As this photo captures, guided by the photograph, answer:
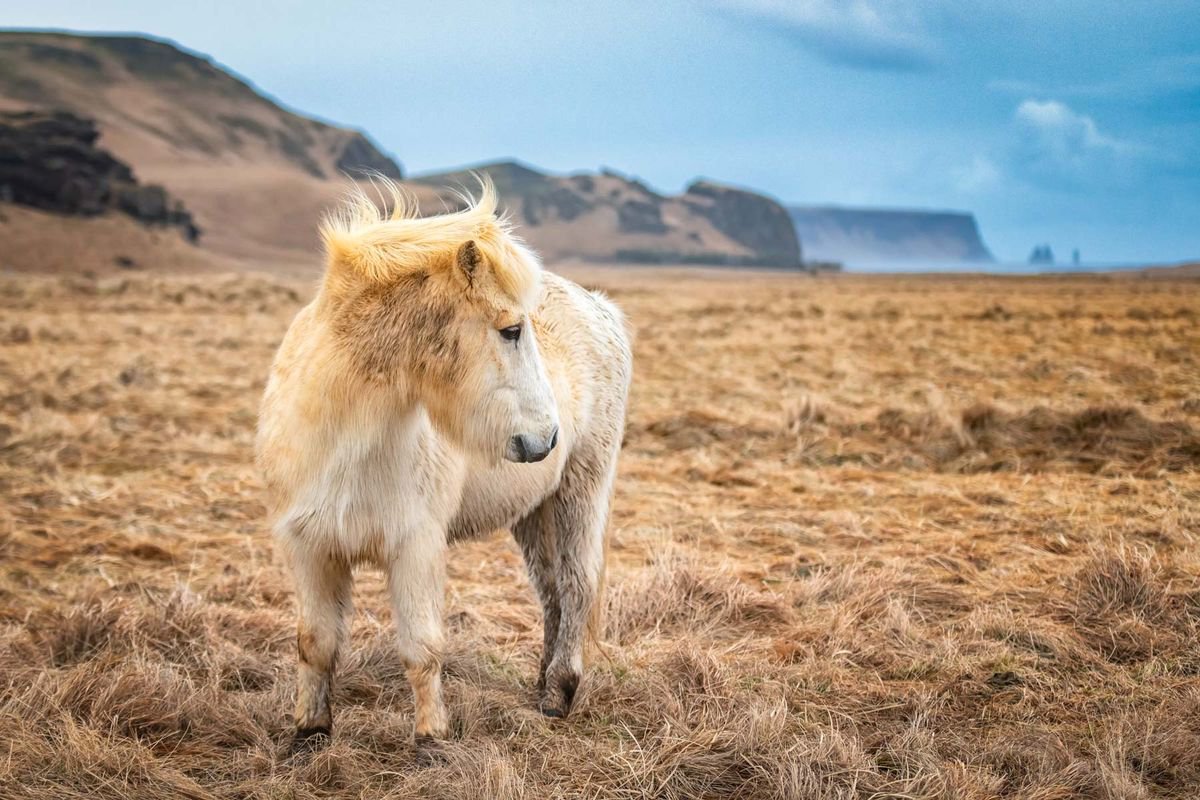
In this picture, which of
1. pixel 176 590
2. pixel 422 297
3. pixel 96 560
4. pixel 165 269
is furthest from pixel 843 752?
pixel 165 269

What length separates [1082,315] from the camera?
2584cm

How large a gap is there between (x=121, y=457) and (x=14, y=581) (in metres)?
3.78

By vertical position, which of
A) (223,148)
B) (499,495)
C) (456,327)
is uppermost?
(223,148)

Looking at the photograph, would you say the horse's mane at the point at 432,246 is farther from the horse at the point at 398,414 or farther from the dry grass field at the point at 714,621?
the dry grass field at the point at 714,621

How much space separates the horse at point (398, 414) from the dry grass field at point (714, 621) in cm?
61

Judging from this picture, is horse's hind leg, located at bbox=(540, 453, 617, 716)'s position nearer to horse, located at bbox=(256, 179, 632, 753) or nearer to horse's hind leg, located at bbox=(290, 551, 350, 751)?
horse, located at bbox=(256, 179, 632, 753)

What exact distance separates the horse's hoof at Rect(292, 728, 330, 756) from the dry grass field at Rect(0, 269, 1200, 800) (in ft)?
0.28

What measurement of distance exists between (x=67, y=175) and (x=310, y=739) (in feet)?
271

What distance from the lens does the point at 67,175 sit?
7181 cm

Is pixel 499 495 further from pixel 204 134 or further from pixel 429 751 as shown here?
pixel 204 134

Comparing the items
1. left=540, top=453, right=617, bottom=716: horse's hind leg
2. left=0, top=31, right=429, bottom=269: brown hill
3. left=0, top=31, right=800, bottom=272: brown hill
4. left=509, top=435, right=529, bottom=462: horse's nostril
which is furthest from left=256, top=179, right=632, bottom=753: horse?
left=0, top=31, right=429, bottom=269: brown hill

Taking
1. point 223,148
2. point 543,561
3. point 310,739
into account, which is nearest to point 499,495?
point 543,561

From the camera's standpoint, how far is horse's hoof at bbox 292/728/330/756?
3.76m

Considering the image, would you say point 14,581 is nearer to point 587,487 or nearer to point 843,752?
point 587,487
